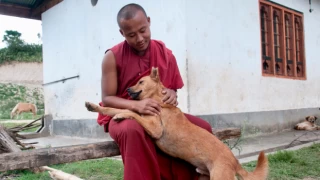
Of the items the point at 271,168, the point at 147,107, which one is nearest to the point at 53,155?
the point at 147,107

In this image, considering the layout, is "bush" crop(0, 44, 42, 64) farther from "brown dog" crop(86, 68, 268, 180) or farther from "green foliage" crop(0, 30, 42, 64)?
"brown dog" crop(86, 68, 268, 180)

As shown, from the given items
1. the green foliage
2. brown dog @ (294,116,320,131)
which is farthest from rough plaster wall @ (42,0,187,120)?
the green foliage

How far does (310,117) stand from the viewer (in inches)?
320

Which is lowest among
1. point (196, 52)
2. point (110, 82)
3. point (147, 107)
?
point (147, 107)

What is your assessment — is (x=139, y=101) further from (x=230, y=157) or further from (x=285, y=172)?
(x=285, y=172)

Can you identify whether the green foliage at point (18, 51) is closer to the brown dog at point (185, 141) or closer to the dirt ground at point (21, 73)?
the dirt ground at point (21, 73)

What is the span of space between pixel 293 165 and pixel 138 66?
9.54 ft

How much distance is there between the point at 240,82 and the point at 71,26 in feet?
15.3

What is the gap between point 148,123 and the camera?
2.32 m

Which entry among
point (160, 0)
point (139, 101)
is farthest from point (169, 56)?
point (160, 0)

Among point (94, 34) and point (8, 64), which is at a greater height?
point (8, 64)

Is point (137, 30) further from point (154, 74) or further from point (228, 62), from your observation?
point (228, 62)

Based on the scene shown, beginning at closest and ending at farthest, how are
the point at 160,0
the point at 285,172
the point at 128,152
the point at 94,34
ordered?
the point at 128,152, the point at 285,172, the point at 160,0, the point at 94,34

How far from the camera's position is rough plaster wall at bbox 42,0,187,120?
5.54m
